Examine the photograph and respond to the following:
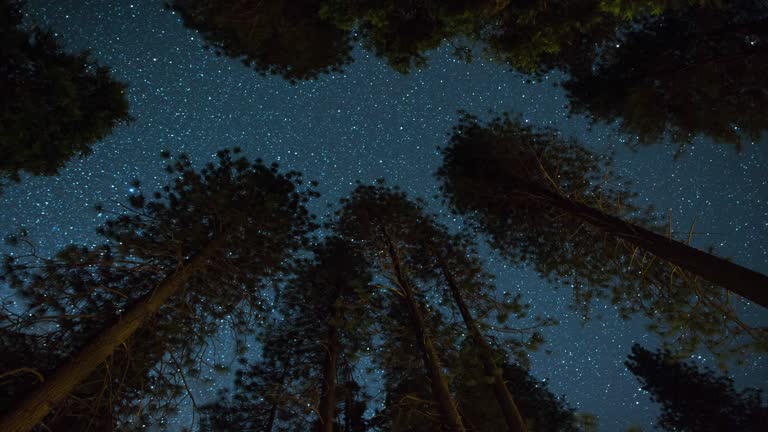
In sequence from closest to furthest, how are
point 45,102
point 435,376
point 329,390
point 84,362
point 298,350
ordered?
point 84,362 → point 435,376 → point 45,102 → point 329,390 → point 298,350

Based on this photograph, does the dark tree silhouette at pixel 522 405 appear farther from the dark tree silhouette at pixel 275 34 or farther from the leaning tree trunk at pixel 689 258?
the dark tree silhouette at pixel 275 34

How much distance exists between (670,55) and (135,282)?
12196 mm

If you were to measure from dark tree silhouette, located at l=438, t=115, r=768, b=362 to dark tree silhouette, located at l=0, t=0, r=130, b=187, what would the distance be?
895cm

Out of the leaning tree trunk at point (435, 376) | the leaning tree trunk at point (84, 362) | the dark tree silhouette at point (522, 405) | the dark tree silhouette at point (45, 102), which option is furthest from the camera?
the dark tree silhouette at point (522, 405)

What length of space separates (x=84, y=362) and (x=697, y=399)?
919 inches

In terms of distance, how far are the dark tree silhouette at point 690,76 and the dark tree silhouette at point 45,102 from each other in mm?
11338

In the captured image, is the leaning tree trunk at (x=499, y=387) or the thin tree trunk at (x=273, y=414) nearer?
the leaning tree trunk at (x=499, y=387)

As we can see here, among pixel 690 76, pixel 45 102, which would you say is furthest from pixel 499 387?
pixel 45 102

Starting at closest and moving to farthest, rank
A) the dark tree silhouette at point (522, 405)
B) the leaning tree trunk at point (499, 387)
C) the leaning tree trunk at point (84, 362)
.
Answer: the leaning tree trunk at point (84, 362) → the leaning tree trunk at point (499, 387) → the dark tree silhouette at point (522, 405)

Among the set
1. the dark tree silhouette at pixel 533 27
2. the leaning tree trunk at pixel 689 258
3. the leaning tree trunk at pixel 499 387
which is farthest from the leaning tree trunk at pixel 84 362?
the leaning tree trunk at pixel 689 258

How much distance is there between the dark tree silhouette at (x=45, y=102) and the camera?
259 inches

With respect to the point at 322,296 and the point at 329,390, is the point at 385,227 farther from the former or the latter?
the point at 329,390

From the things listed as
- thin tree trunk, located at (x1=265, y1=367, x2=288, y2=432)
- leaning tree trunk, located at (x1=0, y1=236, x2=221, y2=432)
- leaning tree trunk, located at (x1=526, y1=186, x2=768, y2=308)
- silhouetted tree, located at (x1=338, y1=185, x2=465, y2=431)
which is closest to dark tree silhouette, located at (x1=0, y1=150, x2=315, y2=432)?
leaning tree trunk, located at (x1=0, y1=236, x2=221, y2=432)

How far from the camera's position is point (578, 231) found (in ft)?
30.2
